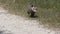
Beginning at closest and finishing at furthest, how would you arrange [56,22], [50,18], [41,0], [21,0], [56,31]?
[56,31]
[56,22]
[50,18]
[41,0]
[21,0]

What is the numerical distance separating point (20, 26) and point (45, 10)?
3.62 meters

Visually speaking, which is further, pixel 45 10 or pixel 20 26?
pixel 45 10

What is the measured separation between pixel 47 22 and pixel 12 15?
2.83m

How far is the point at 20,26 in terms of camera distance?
1030cm

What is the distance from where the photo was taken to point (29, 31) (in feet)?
31.1

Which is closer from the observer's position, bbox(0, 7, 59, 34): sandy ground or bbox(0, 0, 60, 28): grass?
bbox(0, 7, 59, 34): sandy ground

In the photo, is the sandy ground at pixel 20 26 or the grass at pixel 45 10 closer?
the sandy ground at pixel 20 26

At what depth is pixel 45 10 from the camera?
536 inches

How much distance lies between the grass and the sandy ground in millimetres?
613

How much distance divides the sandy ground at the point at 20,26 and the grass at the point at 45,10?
0.61 metres

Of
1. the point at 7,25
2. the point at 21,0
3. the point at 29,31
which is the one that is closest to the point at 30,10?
the point at 7,25

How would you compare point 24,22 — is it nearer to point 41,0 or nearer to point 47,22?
point 47,22

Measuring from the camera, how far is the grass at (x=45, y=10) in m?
10.9

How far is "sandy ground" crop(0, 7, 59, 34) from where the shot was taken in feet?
31.1
